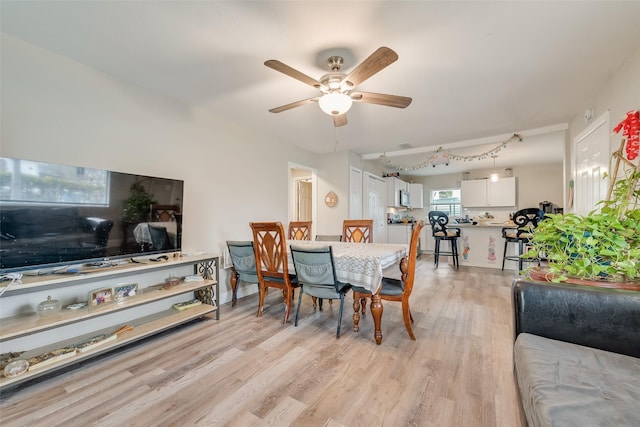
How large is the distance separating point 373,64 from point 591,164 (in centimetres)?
297

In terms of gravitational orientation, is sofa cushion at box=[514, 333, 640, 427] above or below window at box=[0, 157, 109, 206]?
below

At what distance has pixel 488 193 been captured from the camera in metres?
6.93

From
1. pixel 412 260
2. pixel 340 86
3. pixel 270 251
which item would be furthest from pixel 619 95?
pixel 270 251

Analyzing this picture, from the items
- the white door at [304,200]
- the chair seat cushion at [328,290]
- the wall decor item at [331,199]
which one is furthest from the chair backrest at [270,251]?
the white door at [304,200]

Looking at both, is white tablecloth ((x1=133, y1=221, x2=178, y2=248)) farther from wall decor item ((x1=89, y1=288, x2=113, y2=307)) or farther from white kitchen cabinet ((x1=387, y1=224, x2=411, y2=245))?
white kitchen cabinet ((x1=387, y1=224, x2=411, y2=245))

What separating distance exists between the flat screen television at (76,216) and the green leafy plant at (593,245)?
2.81 metres

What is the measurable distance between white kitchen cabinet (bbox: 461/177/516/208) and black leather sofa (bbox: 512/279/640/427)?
21.7 feet

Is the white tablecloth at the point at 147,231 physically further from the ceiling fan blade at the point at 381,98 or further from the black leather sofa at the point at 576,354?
the black leather sofa at the point at 576,354

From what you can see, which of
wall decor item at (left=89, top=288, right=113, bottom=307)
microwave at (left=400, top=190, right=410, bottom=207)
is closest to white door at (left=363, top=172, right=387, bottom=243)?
microwave at (left=400, top=190, right=410, bottom=207)

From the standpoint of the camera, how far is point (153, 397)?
5.05 feet

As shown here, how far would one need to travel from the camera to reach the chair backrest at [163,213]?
2.33 m

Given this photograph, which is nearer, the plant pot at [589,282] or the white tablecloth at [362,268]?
the plant pot at [589,282]

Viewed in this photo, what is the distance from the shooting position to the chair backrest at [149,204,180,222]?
2334 mm

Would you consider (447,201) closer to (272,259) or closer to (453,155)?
(453,155)
